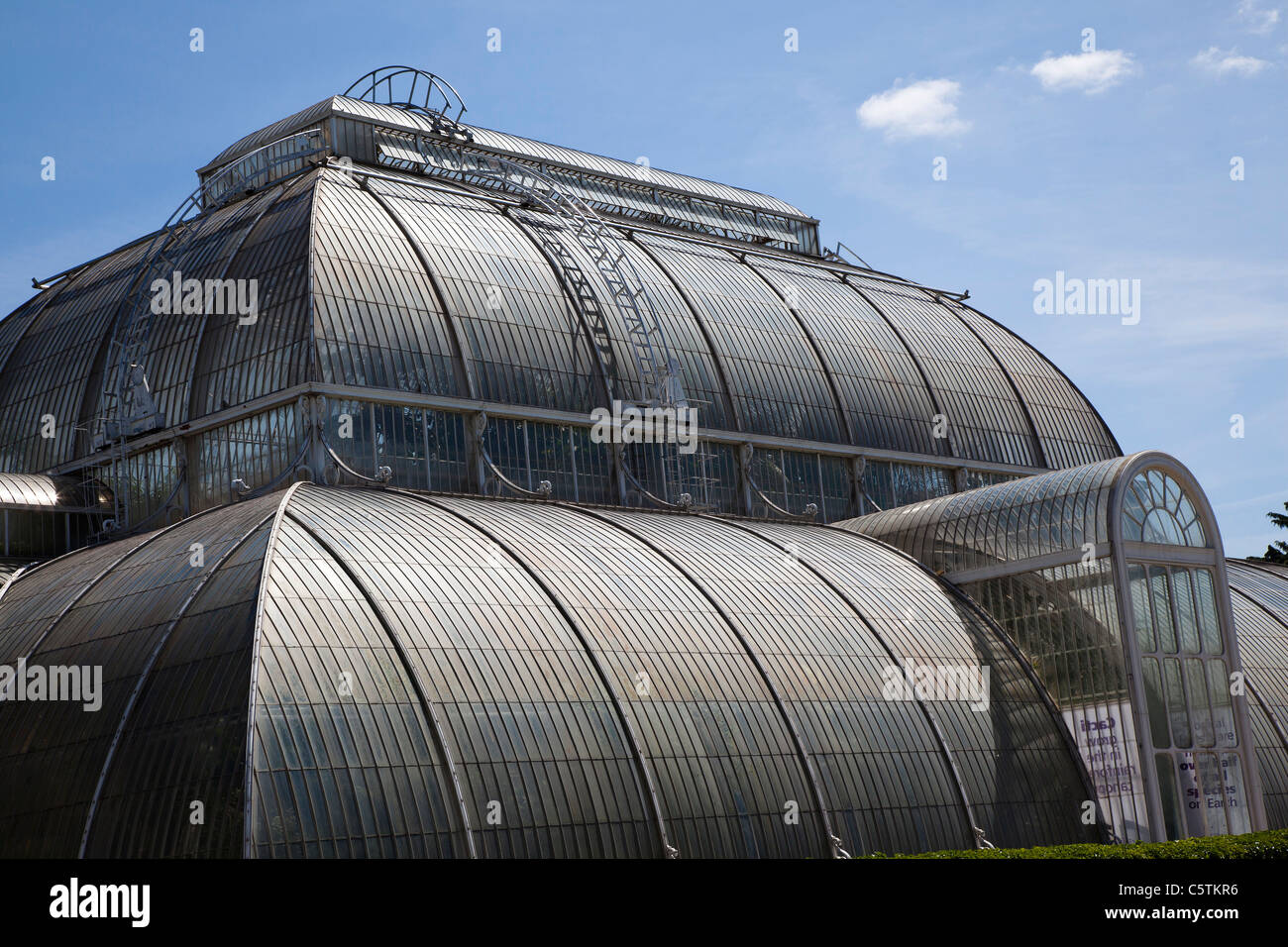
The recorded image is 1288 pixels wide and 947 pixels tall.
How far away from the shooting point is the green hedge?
3619cm

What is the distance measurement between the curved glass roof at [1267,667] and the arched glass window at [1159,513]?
495 centimetres

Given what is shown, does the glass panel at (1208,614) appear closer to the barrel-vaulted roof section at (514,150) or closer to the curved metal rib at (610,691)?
the curved metal rib at (610,691)

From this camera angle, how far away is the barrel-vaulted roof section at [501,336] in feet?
156

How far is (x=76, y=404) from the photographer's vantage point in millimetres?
53031

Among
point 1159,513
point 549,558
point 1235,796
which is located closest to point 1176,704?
point 1235,796

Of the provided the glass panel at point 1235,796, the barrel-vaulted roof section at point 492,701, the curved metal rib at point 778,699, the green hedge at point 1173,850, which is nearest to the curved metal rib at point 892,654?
the barrel-vaulted roof section at point 492,701

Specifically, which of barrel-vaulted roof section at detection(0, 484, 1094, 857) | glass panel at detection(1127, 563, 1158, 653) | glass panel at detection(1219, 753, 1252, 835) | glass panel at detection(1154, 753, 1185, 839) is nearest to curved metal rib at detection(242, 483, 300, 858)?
barrel-vaulted roof section at detection(0, 484, 1094, 857)

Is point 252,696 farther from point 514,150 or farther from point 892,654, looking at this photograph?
point 514,150

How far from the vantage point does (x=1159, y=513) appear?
4794cm

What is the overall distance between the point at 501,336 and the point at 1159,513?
2129 cm

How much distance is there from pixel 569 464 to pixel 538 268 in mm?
7654

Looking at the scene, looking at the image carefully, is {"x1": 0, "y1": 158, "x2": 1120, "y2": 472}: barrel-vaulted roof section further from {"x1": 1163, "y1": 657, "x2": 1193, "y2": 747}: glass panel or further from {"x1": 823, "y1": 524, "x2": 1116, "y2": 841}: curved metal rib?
{"x1": 1163, "y1": 657, "x2": 1193, "y2": 747}: glass panel

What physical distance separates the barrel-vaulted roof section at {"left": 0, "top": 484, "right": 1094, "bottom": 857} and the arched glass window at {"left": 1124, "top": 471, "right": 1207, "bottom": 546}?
562cm

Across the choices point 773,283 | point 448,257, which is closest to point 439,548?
point 448,257
